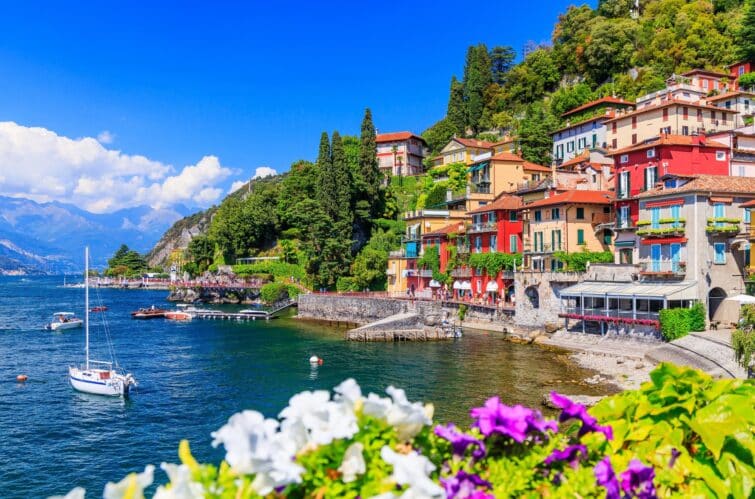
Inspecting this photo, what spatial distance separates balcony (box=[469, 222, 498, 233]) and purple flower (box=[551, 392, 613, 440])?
51.2m

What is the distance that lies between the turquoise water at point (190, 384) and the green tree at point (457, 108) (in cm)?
5934

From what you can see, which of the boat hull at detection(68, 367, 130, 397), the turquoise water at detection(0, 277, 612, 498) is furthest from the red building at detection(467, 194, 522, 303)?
the boat hull at detection(68, 367, 130, 397)

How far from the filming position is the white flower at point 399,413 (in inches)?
146

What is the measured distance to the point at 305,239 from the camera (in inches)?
3187

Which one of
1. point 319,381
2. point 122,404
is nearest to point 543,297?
point 319,381

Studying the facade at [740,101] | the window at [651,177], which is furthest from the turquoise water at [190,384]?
the facade at [740,101]

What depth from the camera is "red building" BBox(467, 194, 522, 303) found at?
53938 millimetres

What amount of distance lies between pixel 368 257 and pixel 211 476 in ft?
221

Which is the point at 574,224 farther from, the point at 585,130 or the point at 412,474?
the point at 412,474

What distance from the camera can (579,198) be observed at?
4778 cm

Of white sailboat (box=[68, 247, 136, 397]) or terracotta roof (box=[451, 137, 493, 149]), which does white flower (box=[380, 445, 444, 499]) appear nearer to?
white sailboat (box=[68, 247, 136, 397])

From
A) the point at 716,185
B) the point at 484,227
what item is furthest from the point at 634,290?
the point at 484,227

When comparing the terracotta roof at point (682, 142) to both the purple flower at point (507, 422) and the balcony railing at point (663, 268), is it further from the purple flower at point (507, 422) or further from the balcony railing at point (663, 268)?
the purple flower at point (507, 422)

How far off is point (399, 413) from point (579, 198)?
47352 mm
